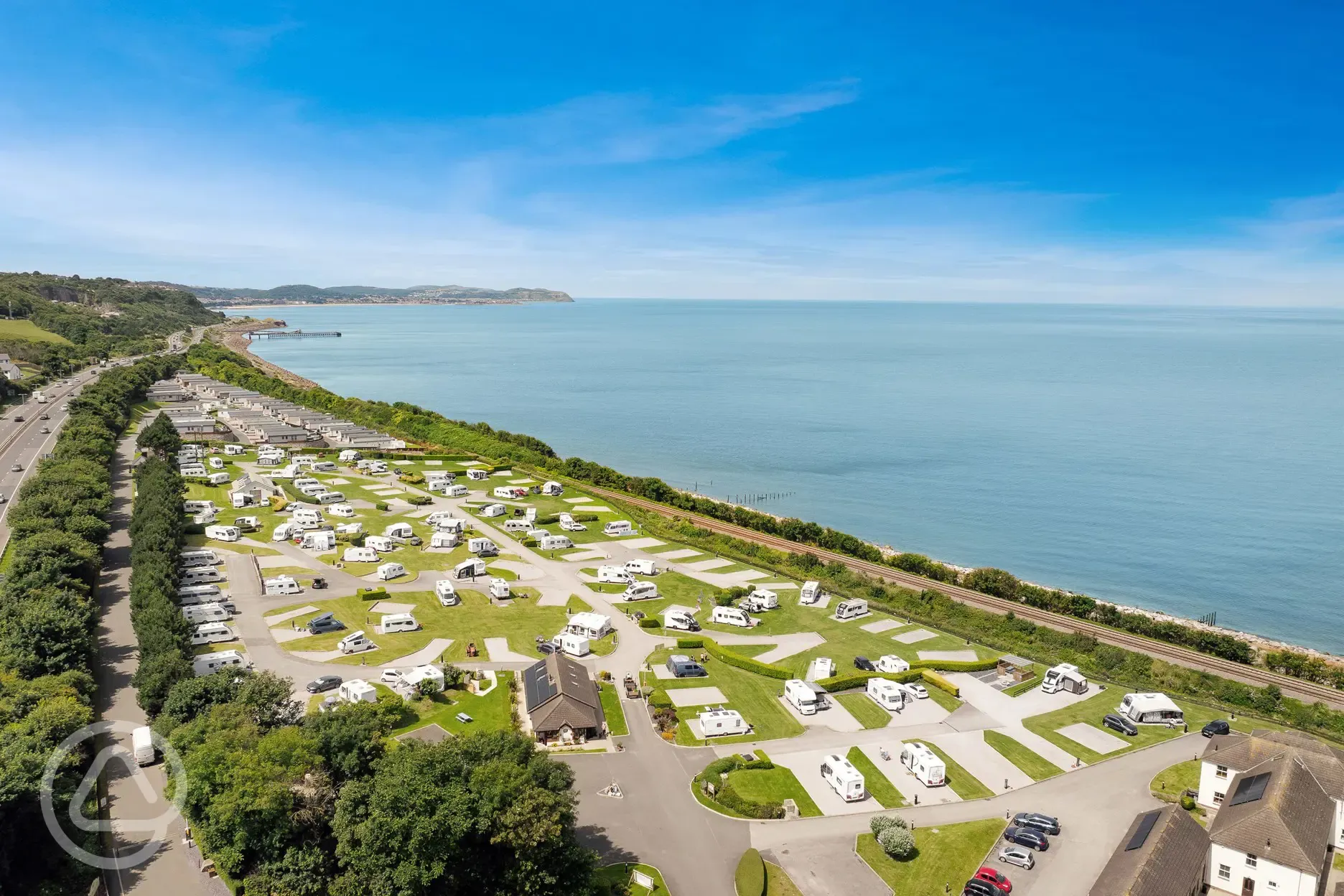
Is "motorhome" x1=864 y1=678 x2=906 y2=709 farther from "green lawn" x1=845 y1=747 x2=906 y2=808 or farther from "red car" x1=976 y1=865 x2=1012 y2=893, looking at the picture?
"red car" x1=976 y1=865 x2=1012 y2=893

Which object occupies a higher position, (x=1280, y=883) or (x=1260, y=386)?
(x=1260, y=386)

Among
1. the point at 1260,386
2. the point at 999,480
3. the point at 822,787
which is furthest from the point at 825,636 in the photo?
the point at 1260,386

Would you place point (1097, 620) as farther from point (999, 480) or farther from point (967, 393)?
point (967, 393)

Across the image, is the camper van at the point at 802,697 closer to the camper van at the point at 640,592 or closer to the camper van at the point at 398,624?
the camper van at the point at 640,592

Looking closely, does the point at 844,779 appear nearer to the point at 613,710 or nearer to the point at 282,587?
the point at 613,710

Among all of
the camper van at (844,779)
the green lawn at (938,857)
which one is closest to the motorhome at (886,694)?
the camper van at (844,779)

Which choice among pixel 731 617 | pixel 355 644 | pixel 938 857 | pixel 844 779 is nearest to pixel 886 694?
pixel 844 779

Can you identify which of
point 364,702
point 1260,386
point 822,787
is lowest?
point 822,787
